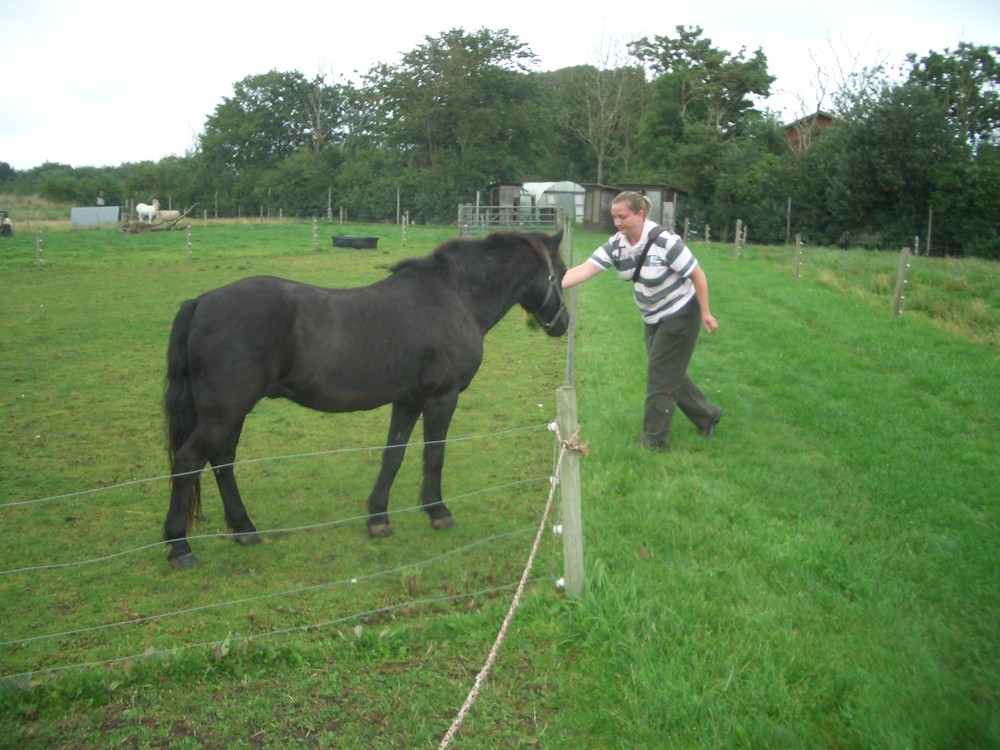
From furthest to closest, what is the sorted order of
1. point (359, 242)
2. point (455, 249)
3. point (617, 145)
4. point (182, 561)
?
point (617, 145) < point (359, 242) < point (455, 249) < point (182, 561)

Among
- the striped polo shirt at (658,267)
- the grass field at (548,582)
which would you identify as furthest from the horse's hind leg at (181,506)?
the striped polo shirt at (658,267)

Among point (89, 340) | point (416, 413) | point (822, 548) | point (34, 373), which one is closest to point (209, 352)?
point (416, 413)

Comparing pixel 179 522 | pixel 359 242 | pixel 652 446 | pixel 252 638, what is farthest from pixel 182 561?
pixel 359 242

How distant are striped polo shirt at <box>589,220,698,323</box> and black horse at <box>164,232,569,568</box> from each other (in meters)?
0.62

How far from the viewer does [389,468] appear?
532 cm

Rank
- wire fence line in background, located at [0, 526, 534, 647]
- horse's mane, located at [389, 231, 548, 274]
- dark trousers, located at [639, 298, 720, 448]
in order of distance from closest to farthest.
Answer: wire fence line in background, located at [0, 526, 534, 647] → horse's mane, located at [389, 231, 548, 274] → dark trousers, located at [639, 298, 720, 448]

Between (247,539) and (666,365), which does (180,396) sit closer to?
(247,539)

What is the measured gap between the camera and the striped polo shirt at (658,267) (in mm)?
6059

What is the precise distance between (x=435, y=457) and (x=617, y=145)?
52.6 meters

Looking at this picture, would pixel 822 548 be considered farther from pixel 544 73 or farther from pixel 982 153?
pixel 544 73

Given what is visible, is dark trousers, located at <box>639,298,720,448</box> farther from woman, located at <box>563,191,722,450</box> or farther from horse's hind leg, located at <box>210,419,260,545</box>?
horse's hind leg, located at <box>210,419,260,545</box>

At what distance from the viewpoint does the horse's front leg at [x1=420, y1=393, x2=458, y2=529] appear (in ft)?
17.5

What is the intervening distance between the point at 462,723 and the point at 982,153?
110 ft

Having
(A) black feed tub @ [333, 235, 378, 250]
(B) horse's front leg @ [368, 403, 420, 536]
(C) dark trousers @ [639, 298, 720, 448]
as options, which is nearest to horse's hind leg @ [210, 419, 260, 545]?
(B) horse's front leg @ [368, 403, 420, 536]
